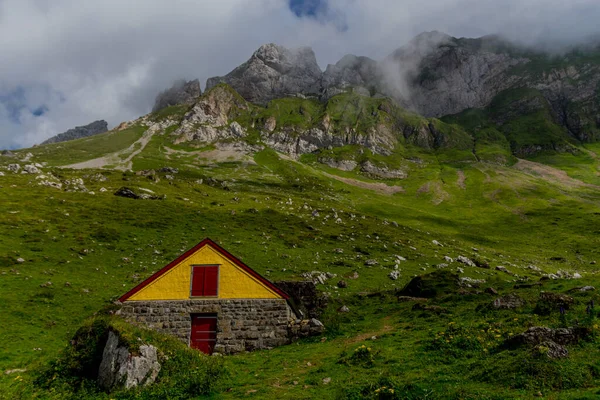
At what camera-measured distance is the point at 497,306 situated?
79.9ft

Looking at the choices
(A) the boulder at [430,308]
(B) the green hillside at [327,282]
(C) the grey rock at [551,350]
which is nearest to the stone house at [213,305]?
(B) the green hillside at [327,282]

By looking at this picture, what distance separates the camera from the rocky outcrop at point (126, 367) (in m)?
17.0

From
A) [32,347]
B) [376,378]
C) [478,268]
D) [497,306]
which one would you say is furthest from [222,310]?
[478,268]

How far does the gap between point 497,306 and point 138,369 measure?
22.5 metres

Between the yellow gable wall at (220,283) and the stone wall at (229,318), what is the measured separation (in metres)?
0.42

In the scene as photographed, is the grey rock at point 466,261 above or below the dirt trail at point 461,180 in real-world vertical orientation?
below

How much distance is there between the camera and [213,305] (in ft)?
88.1

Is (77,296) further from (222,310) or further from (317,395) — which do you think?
(317,395)

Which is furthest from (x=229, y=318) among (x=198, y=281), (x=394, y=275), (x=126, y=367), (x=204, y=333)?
(x=394, y=275)

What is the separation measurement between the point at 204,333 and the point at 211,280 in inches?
152

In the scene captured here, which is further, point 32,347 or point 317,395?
point 32,347

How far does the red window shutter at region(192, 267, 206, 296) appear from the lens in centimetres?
2725

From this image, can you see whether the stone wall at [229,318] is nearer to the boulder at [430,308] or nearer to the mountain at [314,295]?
the mountain at [314,295]

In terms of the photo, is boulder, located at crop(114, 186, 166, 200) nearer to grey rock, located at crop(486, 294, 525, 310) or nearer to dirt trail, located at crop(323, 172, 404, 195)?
grey rock, located at crop(486, 294, 525, 310)
